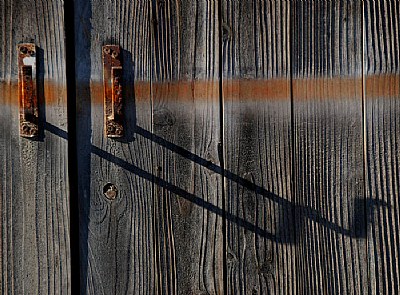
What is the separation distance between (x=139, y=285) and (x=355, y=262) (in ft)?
1.92

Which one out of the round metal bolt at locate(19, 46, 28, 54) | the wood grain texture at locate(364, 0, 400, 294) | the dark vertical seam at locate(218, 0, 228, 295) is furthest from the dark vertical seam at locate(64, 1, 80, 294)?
the wood grain texture at locate(364, 0, 400, 294)

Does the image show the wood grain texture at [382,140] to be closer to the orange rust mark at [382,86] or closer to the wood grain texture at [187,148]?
the orange rust mark at [382,86]

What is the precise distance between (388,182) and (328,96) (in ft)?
0.92

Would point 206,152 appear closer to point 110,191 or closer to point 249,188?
point 249,188

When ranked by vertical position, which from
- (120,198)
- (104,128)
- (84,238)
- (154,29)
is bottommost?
(84,238)

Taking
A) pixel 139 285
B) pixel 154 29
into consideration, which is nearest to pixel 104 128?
pixel 154 29

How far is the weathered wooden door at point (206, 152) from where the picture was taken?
1.59 m

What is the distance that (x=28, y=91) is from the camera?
5.10 ft

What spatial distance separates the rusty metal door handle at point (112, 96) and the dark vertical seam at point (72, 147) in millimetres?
87

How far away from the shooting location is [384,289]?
1618 millimetres

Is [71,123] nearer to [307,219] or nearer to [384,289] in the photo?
[307,219]

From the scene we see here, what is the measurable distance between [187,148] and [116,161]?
19cm

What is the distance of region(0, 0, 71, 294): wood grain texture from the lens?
1583mm

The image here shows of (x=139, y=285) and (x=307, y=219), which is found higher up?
(x=307, y=219)
